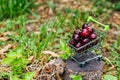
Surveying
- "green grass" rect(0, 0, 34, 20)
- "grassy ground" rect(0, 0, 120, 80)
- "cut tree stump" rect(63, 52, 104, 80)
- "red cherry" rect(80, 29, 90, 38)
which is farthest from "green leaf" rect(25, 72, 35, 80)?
"green grass" rect(0, 0, 34, 20)

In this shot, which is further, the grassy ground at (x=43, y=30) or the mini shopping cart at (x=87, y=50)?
the grassy ground at (x=43, y=30)

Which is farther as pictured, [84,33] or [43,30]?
[43,30]

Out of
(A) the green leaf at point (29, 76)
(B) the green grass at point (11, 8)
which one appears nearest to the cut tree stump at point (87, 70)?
→ (A) the green leaf at point (29, 76)

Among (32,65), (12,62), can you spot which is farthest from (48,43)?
(12,62)

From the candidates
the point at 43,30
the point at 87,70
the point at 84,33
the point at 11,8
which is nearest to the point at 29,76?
the point at 87,70

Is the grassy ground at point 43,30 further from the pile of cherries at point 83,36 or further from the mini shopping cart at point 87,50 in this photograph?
the pile of cherries at point 83,36

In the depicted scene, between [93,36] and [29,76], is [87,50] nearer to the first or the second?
[93,36]
